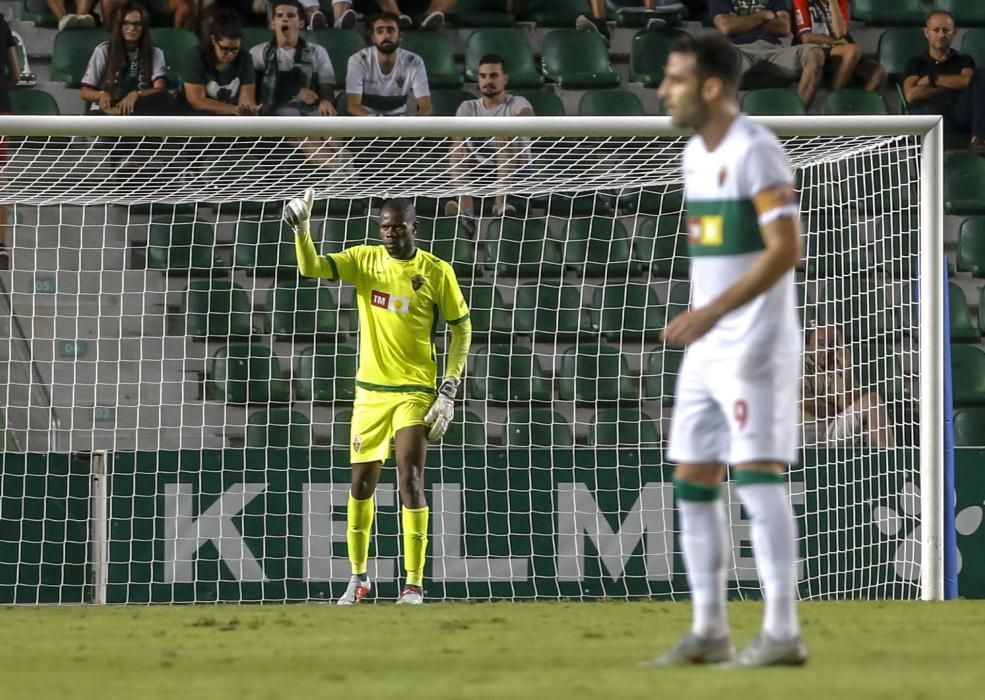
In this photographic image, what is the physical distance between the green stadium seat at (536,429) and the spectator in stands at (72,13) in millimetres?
4473

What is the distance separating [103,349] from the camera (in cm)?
1024

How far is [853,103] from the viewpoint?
40.0 ft

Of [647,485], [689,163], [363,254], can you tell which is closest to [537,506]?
[647,485]

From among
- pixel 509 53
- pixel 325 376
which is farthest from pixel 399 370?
pixel 509 53

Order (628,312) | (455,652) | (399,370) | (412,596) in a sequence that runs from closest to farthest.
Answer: (455,652) < (412,596) < (399,370) < (628,312)

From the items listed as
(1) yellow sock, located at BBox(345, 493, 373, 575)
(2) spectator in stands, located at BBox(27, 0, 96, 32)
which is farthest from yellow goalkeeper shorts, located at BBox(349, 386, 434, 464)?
(2) spectator in stands, located at BBox(27, 0, 96, 32)

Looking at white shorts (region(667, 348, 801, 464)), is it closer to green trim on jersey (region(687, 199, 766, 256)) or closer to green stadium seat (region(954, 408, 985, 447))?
green trim on jersey (region(687, 199, 766, 256))

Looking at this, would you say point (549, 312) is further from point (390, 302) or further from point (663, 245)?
point (390, 302)

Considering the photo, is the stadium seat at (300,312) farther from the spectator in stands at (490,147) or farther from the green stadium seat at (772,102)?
the green stadium seat at (772,102)

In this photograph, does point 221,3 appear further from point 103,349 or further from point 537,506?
point 537,506

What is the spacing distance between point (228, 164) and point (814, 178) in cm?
389

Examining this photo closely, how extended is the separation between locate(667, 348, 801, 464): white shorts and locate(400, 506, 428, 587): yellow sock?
12.6 ft

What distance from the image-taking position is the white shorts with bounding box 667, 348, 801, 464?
448 centimetres

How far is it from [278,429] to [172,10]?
382 cm
